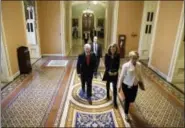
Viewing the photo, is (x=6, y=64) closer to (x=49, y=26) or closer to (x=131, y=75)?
(x=49, y=26)

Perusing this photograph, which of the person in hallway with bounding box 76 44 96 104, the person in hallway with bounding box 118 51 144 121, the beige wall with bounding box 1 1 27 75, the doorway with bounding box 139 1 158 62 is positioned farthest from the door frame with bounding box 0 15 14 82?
the doorway with bounding box 139 1 158 62

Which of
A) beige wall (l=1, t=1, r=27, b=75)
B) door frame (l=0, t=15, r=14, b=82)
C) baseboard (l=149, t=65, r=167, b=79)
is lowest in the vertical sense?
baseboard (l=149, t=65, r=167, b=79)

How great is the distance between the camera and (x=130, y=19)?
6750mm

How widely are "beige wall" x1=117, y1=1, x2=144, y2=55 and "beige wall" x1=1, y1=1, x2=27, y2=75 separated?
13.6 feet

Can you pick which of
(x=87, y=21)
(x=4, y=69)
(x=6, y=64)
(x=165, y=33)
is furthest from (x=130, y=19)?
(x=87, y=21)

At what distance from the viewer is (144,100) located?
3.52 meters

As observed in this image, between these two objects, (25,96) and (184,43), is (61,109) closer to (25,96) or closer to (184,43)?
(25,96)

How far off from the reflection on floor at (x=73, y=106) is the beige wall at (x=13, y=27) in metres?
0.78

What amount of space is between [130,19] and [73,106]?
512 cm

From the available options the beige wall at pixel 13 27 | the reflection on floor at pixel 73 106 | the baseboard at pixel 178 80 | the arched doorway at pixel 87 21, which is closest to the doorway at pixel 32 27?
the beige wall at pixel 13 27

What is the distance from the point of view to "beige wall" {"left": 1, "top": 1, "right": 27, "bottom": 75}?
4.17 m

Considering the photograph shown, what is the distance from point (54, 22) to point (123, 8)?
3.29 meters

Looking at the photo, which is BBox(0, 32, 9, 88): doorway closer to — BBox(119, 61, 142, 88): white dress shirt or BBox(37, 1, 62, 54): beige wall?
BBox(37, 1, 62, 54): beige wall

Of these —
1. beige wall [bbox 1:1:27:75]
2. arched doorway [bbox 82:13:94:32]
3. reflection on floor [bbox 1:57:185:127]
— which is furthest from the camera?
arched doorway [bbox 82:13:94:32]
